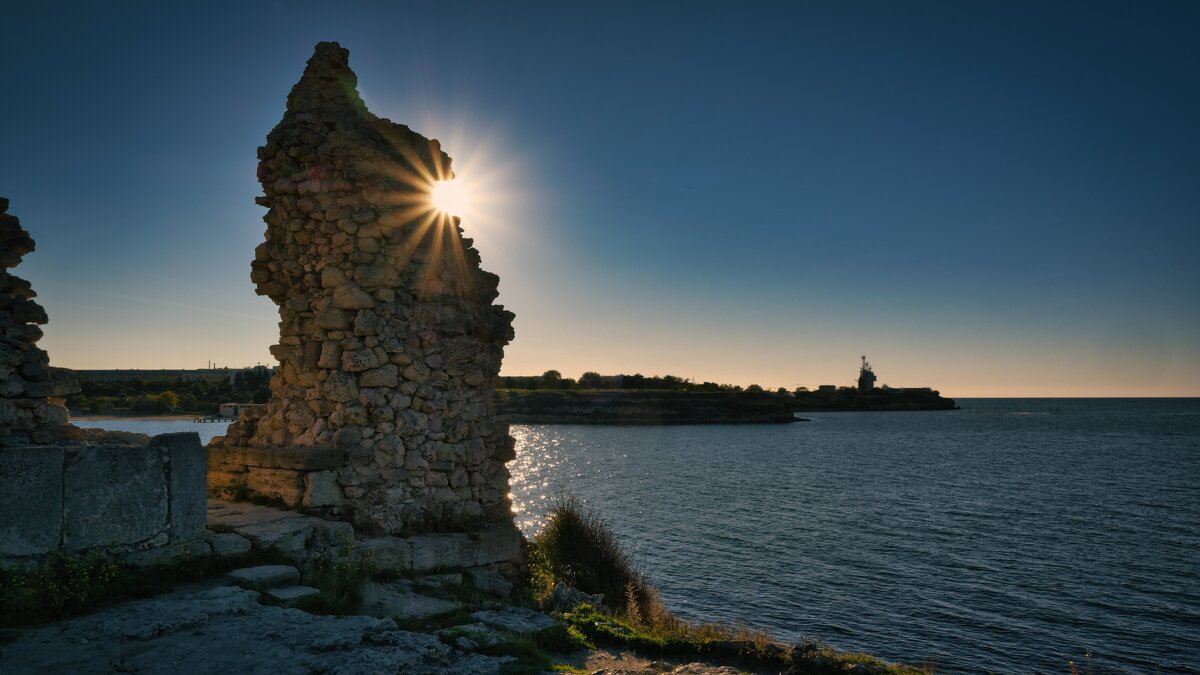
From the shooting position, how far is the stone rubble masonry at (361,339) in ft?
25.9

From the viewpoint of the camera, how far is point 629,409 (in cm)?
10844

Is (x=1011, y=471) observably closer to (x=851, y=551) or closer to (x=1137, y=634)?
(x=851, y=551)

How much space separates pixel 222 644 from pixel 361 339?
4250 mm

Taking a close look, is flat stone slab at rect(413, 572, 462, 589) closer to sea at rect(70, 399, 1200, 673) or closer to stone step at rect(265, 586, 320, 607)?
stone step at rect(265, 586, 320, 607)

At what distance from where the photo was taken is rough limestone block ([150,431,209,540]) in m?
5.72

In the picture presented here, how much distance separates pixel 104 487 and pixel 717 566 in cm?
1565

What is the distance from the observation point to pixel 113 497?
5.33 meters

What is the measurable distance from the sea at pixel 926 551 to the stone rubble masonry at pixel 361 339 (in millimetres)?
2396

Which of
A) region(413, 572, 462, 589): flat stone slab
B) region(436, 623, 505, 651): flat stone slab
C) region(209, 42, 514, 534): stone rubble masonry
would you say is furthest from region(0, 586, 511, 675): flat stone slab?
region(209, 42, 514, 534): stone rubble masonry

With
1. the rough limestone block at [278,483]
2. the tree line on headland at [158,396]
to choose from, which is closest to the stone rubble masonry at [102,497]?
the rough limestone block at [278,483]

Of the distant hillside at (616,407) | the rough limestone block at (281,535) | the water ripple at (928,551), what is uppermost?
the rough limestone block at (281,535)

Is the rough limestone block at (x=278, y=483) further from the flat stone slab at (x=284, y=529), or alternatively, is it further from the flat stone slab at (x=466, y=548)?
the flat stone slab at (x=466, y=548)

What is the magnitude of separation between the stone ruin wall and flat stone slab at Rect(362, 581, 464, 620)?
4.90ft

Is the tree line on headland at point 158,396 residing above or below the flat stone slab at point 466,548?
above
